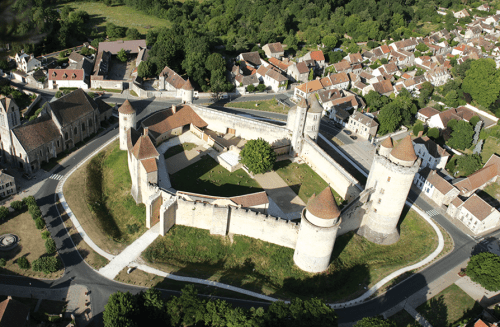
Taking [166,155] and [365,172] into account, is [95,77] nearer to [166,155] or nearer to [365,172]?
[166,155]

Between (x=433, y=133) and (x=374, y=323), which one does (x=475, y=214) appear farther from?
(x=374, y=323)

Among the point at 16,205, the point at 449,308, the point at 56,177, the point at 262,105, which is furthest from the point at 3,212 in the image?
the point at 449,308

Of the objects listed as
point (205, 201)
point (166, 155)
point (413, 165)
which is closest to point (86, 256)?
point (205, 201)

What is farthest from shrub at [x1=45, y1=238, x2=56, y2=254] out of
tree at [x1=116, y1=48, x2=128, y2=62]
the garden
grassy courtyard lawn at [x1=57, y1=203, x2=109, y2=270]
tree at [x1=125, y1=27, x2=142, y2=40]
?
tree at [x1=125, y1=27, x2=142, y2=40]

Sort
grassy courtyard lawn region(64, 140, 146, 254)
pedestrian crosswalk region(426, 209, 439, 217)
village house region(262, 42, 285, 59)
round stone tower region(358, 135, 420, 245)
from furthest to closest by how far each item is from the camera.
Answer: village house region(262, 42, 285, 59)
pedestrian crosswalk region(426, 209, 439, 217)
grassy courtyard lawn region(64, 140, 146, 254)
round stone tower region(358, 135, 420, 245)

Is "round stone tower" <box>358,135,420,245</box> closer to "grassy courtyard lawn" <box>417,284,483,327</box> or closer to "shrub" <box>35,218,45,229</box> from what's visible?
"grassy courtyard lawn" <box>417,284,483,327</box>
